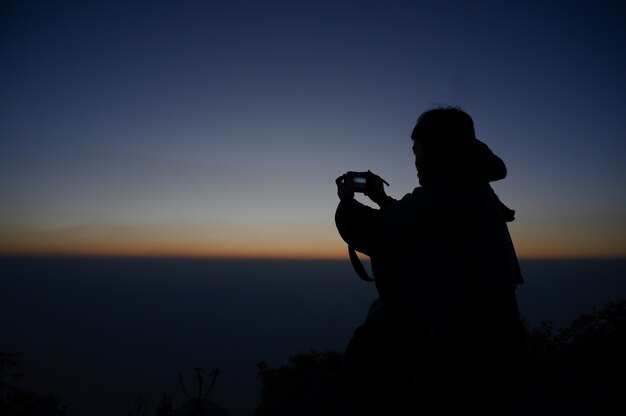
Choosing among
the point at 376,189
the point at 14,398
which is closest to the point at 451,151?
the point at 376,189

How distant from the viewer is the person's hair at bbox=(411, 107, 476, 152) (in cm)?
161

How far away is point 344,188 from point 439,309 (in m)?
0.90

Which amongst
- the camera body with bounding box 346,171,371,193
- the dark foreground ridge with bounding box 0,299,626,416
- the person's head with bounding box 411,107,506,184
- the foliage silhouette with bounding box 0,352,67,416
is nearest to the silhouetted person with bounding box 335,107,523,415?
the person's head with bounding box 411,107,506,184

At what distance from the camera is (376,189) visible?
2.09 meters

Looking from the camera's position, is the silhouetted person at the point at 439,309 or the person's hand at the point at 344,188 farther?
the person's hand at the point at 344,188

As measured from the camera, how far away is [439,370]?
126cm

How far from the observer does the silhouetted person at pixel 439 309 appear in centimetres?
126

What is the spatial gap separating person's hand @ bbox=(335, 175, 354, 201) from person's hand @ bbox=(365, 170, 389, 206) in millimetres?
233

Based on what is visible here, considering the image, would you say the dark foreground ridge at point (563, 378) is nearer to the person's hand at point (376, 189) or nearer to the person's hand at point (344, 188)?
the person's hand at point (376, 189)

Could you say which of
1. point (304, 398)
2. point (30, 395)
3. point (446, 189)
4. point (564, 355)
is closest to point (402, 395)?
point (446, 189)

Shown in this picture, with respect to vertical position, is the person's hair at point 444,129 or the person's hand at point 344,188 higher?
the person's hair at point 444,129

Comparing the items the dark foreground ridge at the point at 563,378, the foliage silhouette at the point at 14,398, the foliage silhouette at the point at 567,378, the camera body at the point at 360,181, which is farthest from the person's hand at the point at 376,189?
the foliage silhouette at the point at 14,398

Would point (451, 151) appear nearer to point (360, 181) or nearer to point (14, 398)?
point (360, 181)

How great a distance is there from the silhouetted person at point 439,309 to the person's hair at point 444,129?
267mm
